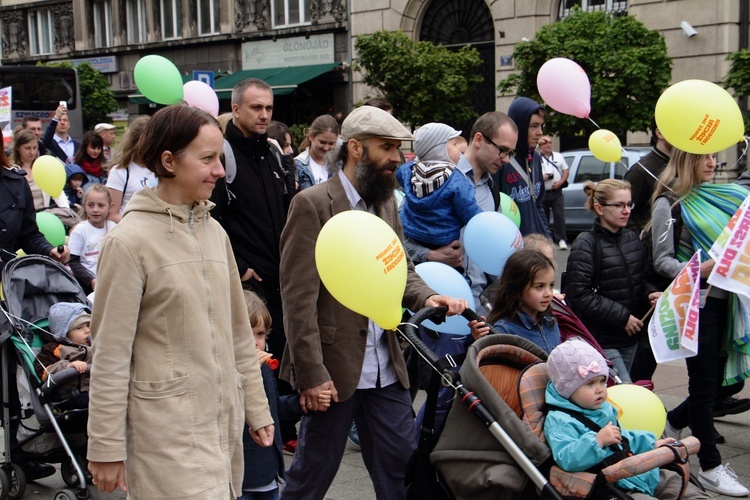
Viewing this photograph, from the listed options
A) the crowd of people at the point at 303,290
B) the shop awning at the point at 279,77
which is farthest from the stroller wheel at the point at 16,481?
the shop awning at the point at 279,77

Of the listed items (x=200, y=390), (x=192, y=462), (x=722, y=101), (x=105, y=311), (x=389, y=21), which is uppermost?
(x=389, y=21)

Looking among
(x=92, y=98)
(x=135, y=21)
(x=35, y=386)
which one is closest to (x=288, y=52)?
(x=92, y=98)

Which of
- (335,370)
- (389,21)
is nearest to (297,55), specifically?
(389,21)

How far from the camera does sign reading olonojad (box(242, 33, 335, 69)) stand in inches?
1313

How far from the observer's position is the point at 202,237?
345 centimetres

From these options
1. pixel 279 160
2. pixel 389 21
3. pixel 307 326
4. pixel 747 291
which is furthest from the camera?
pixel 389 21

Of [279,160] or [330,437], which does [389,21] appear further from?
[330,437]

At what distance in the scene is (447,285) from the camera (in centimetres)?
529

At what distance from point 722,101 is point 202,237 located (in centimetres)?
353

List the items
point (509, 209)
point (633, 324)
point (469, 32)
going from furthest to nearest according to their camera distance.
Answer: point (469, 32)
point (509, 209)
point (633, 324)

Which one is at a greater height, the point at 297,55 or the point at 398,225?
the point at 297,55

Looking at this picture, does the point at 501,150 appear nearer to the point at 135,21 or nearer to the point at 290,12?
the point at 290,12

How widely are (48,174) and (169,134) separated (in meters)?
6.31

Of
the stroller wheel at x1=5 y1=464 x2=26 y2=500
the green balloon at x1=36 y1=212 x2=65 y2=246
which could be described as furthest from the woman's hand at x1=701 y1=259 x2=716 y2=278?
the green balloon at x1=36 y1=212 x2=65 y2=246
